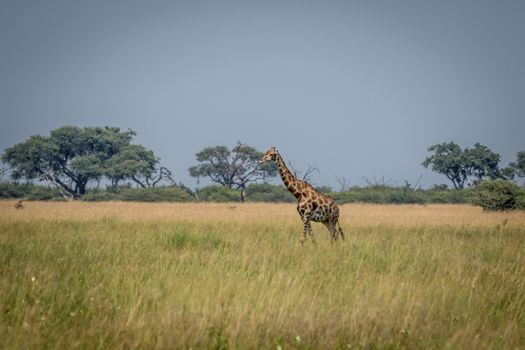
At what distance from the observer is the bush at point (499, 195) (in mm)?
31250

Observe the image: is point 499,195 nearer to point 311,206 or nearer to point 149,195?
point 311,206

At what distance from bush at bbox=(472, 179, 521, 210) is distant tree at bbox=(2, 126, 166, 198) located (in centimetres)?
4039

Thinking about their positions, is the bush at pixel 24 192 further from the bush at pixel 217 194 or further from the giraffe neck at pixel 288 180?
the giraffe neck at pixel 288 180

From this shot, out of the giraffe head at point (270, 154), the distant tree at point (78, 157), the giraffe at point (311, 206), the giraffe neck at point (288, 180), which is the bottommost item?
the giraffe at point (311, 206)

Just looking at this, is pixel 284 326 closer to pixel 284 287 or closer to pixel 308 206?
pixel 284 287

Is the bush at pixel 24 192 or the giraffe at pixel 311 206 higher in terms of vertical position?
the bush at pixel 24 192

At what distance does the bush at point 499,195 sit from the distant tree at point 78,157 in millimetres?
40393

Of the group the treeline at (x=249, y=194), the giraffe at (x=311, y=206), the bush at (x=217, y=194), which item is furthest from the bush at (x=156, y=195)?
the giraffe at (x=311, y=206)

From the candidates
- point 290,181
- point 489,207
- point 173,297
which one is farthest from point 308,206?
point 489,207

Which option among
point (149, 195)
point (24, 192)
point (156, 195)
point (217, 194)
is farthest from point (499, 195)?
point (24, 192)

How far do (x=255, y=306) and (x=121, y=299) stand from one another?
59.9 inches

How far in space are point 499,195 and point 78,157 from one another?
47.3 metres

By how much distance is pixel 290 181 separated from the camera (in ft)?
51.0

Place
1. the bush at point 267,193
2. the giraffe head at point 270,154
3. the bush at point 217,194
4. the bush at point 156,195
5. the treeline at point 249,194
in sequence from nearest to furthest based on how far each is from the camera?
the giraffe head at point 270,154
the bush at point 156,195
the treeline at point 249,194
the bush at point 217,194
the bush at point 267,193
